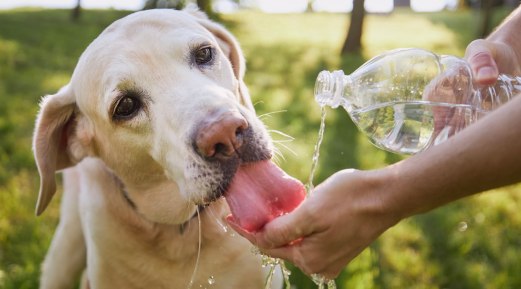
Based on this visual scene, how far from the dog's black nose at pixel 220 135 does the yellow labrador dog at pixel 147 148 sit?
0.47 feet

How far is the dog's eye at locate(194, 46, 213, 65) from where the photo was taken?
8.23ft

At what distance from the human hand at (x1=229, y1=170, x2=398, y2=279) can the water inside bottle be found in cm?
87

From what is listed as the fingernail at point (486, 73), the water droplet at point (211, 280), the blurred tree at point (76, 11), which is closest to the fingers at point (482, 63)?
the fingernail at point (486, 73)

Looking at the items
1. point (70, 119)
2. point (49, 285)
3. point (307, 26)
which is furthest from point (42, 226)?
point (307, 26)

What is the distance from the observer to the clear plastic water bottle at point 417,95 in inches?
101

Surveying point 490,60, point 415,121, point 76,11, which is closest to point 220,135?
point 415,121

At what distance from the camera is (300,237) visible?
1.88 meters

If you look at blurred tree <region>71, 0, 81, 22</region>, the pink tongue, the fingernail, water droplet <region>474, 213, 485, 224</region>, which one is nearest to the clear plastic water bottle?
the fingernail

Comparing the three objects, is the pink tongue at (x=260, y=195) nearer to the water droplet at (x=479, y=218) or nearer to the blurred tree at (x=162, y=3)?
the water droplet at (x=479, y=218)

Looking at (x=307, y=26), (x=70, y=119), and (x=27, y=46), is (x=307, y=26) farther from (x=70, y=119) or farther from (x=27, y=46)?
(x=70, y=119)

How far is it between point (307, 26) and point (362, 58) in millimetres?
7640

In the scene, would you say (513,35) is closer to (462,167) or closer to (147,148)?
(462,167)

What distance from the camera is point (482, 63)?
Result: 233 cm

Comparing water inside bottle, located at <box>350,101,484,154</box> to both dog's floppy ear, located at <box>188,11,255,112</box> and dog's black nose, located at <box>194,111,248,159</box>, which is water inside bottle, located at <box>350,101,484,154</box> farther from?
dog's black nose, located at <box>194,111,248,159</box>
